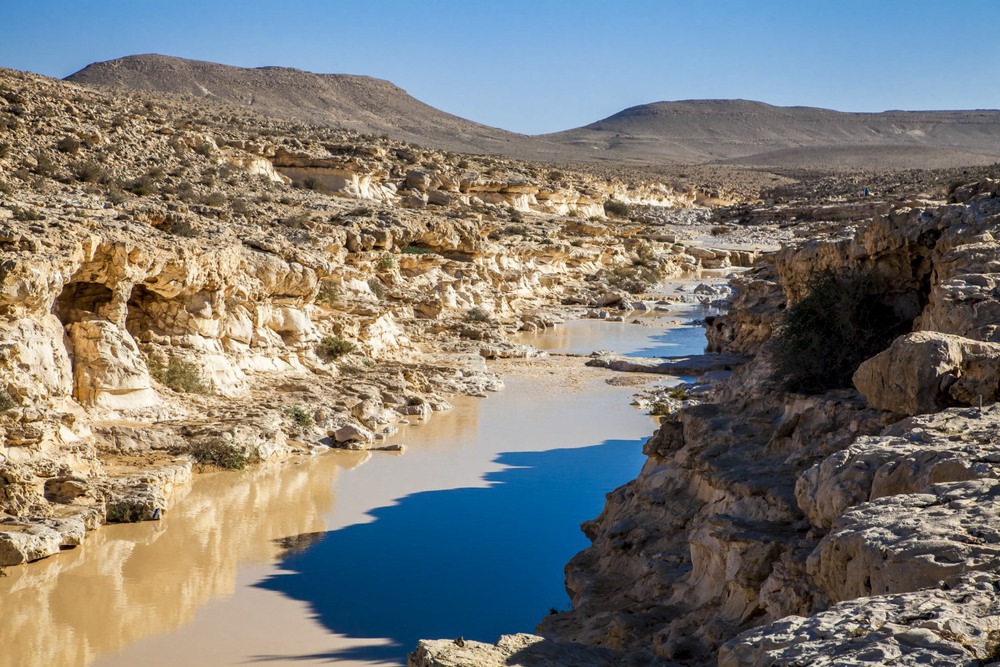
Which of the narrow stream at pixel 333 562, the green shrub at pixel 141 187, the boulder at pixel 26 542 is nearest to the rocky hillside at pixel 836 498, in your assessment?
the narrow stream at pixel 333 562

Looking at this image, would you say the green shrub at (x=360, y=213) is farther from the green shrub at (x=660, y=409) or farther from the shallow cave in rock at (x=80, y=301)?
the shallow cave in rock at (x=80, y=301)

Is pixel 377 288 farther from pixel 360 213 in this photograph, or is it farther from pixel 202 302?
pixel 202 302

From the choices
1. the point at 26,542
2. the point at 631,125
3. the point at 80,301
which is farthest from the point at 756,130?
the point at 26,542

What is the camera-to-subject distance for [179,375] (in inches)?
551

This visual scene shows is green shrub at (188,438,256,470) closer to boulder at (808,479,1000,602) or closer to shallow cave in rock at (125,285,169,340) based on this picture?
shallow cave in rock at (125,285,169,340)

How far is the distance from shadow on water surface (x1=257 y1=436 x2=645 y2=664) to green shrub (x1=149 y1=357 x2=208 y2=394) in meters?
4.11

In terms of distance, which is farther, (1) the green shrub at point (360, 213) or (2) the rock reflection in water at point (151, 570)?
(1) the green shrub at point (360, 213)

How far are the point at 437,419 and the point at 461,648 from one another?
11188 millimetres

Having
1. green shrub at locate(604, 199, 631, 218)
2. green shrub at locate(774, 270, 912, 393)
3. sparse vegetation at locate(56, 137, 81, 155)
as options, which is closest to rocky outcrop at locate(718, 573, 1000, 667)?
green shrub at locate(774, 270, 912, 393)

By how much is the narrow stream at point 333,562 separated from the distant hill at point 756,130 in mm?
106978

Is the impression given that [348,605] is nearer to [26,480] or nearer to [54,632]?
[54,632]

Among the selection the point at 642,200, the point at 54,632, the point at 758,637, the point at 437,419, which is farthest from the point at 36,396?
the point at 642,200

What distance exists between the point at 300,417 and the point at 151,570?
5.18 m

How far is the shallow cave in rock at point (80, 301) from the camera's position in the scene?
12.7 metres
